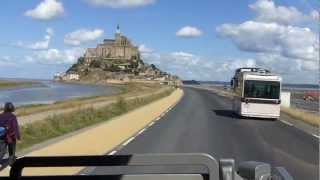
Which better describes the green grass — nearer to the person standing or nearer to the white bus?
the person standing

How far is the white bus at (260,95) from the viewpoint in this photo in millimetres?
41000

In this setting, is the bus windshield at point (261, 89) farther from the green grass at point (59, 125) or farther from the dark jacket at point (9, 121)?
the dark jacket at point (9, 121)

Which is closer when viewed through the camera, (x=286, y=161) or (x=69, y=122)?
(x=286, y=161)

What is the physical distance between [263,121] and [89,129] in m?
13.7

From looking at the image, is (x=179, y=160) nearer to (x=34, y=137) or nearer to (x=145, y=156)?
(x=145, y=156)

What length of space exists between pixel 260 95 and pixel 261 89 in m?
0.37

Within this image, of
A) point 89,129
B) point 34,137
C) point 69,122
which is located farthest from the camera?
point 69,122

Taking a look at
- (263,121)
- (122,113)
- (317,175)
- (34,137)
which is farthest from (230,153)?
(122,113)

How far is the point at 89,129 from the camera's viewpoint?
30844 millimetres

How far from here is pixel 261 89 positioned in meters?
41.3

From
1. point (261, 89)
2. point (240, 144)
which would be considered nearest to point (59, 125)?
point (240, 144)

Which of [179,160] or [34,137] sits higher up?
[179,160]

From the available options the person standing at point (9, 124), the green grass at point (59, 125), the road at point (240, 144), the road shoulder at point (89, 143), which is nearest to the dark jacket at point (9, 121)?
the person standing at point (9, 124)

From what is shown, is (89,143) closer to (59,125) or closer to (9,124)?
(59,125)
